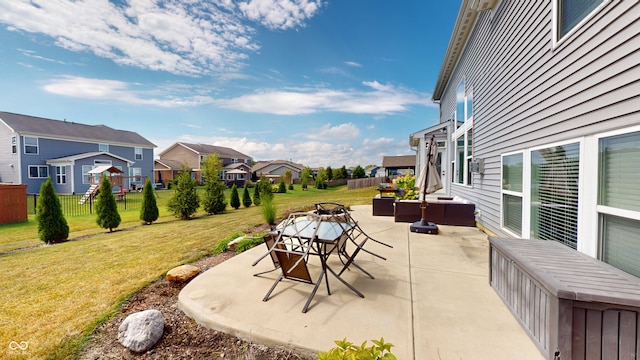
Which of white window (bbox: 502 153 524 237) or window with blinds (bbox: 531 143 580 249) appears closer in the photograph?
window with blinds (bbox: 531 143 580 249)

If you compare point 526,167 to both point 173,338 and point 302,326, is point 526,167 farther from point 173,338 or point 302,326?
point 173,338

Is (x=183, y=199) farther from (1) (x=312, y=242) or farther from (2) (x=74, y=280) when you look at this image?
(1) (x=312, y=242)

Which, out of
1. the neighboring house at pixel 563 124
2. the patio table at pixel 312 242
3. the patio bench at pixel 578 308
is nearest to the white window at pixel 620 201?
the neighboring house at pixel 563 124

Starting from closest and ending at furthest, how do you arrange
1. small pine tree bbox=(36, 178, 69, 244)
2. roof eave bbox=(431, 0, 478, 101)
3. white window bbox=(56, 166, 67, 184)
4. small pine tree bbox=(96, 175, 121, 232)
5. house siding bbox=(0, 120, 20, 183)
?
roof eave bbox=(431, 0, 478, 101) < small pine tree bbox=(36, 178, 69, 244) < small pine tree bbox=(96, 175, 121, 232) < house siding bbox=(0, 120, 20, 183) < white window bbox=(56, 166, 67, 184)

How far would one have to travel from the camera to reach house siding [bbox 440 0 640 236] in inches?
88.8

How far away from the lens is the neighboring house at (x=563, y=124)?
2.21 meters

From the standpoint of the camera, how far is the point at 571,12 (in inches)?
119

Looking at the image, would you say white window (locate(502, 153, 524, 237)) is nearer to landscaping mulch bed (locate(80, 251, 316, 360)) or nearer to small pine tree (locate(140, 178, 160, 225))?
landscaping mulch bed (locate(80, 251, 316, 360))

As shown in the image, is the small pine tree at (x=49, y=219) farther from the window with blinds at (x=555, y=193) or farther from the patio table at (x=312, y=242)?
the window with blinds at (x=555, y=193)

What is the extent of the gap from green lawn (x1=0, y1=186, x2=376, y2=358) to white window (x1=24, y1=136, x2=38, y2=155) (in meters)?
19.3

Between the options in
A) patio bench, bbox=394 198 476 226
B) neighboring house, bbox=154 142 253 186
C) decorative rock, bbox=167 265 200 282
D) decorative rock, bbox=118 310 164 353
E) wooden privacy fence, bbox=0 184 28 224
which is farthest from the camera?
neighboring house, bbox=154 142 253 186

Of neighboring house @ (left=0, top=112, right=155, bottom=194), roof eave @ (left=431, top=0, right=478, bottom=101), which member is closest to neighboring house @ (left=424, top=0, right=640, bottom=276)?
roof eave @ (left=431, top=0, right=478, bottom=101)

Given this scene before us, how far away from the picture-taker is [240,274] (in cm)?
357

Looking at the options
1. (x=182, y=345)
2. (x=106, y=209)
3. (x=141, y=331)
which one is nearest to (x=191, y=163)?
(x=106, y=209)
